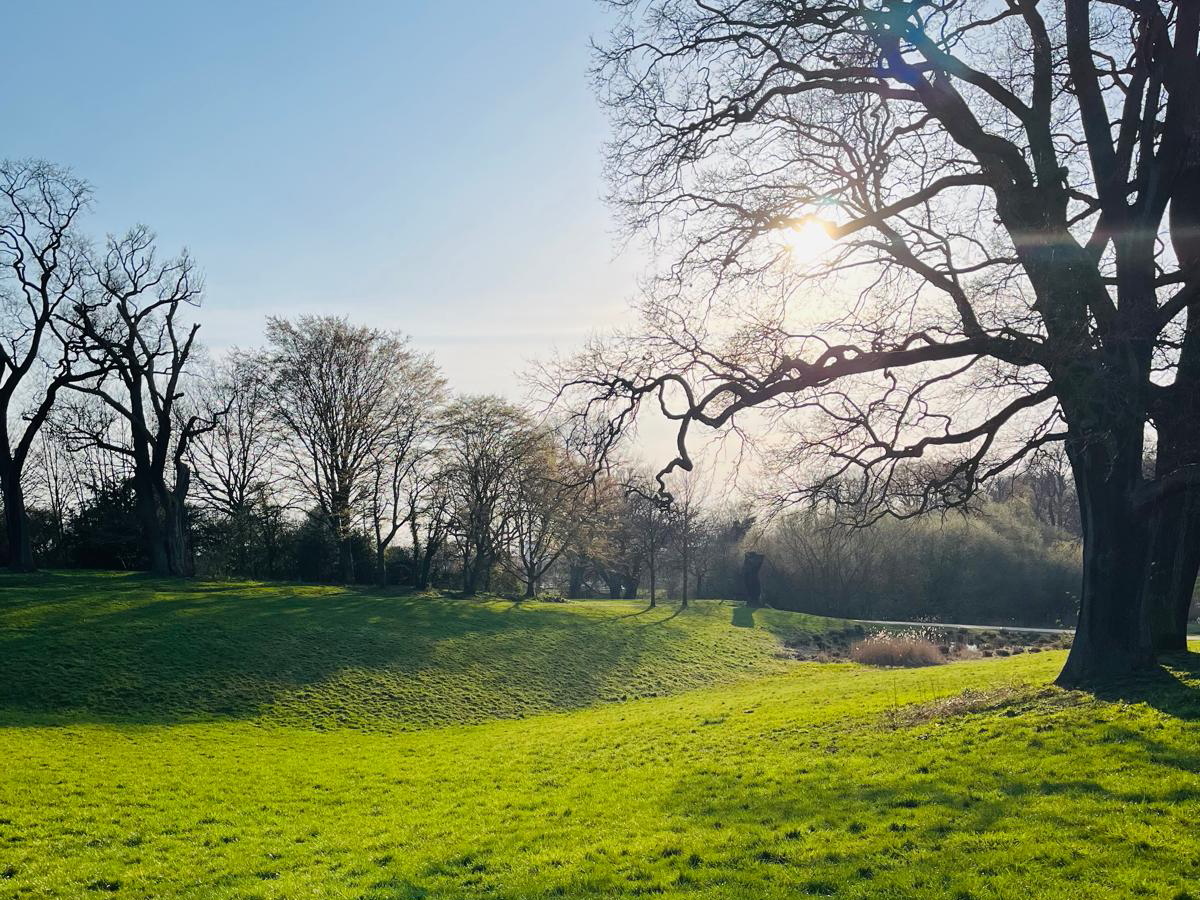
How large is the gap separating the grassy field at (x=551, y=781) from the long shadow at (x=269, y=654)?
15 cm

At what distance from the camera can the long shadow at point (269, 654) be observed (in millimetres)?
21453

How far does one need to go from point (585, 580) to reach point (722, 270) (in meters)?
71.4

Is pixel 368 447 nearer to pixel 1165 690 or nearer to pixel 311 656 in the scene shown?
pixel 311 656

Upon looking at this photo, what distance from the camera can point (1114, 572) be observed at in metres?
11.9

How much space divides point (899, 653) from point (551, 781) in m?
25.0

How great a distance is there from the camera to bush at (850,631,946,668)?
3297 centimetres

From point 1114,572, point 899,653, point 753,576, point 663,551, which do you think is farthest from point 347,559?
point 1114,572

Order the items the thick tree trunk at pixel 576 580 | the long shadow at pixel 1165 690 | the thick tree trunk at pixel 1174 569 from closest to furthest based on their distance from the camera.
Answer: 1. the long shadow at pixel 1165 690
2. the thick tree trunk at pixel 1174 569
3. the thick tree trunk at pixel 576 580

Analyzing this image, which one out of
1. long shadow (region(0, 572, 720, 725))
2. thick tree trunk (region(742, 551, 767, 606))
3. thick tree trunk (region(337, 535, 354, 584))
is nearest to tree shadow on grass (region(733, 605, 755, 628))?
thick tree trunk (region(742, 551, 767, 606))

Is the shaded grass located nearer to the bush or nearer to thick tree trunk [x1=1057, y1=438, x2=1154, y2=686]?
the bush

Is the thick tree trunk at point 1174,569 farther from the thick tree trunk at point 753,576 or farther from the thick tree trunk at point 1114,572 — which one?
the thick tree trunk at point 753,576

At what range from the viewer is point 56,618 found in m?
26.1

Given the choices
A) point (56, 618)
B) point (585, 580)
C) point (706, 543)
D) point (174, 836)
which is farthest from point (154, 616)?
point (585, 580)

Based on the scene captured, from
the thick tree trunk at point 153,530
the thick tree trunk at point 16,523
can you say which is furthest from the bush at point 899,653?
the thick tree trunk at point 16,523
